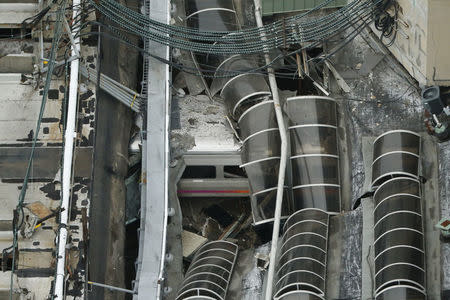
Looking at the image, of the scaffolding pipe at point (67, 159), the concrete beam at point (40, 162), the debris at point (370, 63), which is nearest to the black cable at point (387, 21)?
the debris at point (370, 63)

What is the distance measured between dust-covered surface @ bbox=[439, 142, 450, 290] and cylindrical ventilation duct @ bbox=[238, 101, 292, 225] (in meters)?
5.77

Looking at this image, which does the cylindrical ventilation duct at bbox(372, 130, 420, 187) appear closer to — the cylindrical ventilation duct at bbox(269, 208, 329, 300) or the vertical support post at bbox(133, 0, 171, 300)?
the cylindrical ventilation duct at bbox(269, 208, 329, 300)

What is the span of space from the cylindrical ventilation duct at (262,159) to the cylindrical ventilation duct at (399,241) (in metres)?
4.07

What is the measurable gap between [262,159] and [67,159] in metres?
7.04

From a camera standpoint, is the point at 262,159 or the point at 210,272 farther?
the point at 262,159

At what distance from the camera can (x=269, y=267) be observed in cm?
3416

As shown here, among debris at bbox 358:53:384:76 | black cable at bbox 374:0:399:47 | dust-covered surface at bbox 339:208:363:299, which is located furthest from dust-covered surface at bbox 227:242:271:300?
black cable at bbox 374:0:399:47

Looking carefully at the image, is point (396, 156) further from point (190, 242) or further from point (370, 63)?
point (190, 242)

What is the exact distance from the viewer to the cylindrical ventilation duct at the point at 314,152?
3534 centimetres

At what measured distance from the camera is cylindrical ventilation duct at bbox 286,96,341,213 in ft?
116

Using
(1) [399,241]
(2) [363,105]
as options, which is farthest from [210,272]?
(2) [363,105]

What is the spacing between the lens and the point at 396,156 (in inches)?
1326

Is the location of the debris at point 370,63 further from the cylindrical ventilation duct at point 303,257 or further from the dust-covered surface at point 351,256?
the cylindrical ventilation duct at point 303,257

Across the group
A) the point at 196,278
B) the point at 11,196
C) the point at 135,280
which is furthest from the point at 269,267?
the point at 11,196
